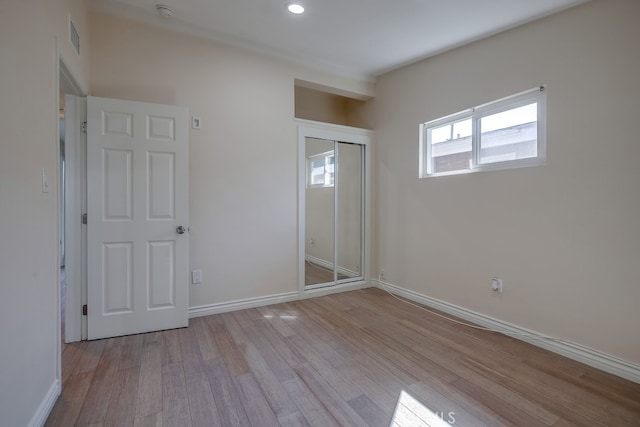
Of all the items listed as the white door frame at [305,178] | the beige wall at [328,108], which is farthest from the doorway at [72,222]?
the beige wall at [328,108]

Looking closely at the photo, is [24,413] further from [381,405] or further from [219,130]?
[219,130]

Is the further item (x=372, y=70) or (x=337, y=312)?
(x=372, y=70)

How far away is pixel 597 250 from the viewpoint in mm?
2113

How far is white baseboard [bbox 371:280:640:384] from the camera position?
6.52 ft

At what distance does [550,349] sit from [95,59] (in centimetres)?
441

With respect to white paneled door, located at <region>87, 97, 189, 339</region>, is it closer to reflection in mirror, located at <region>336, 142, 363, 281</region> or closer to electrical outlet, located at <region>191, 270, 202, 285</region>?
electrical outlet, located at <region>191, 270, 202, 285</region>

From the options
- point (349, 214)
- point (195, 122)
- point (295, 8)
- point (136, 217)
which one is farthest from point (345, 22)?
point (136, 217)

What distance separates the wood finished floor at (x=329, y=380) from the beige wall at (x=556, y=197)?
1.34 feet

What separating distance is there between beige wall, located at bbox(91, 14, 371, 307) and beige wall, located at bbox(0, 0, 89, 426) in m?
0.86

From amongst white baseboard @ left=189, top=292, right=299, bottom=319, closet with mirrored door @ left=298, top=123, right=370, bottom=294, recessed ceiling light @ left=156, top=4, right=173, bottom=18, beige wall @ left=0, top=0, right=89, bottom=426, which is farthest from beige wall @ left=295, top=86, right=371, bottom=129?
beige wall @ left=0, top=0, right=89, bottom=426

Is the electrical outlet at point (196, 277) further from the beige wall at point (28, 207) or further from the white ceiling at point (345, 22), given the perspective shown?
the white ceiling at point (345, 22)

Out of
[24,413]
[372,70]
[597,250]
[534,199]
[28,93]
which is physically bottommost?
[24,413]

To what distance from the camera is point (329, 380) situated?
1.90 meters

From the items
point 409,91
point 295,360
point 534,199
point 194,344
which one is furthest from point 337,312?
point 409,91
